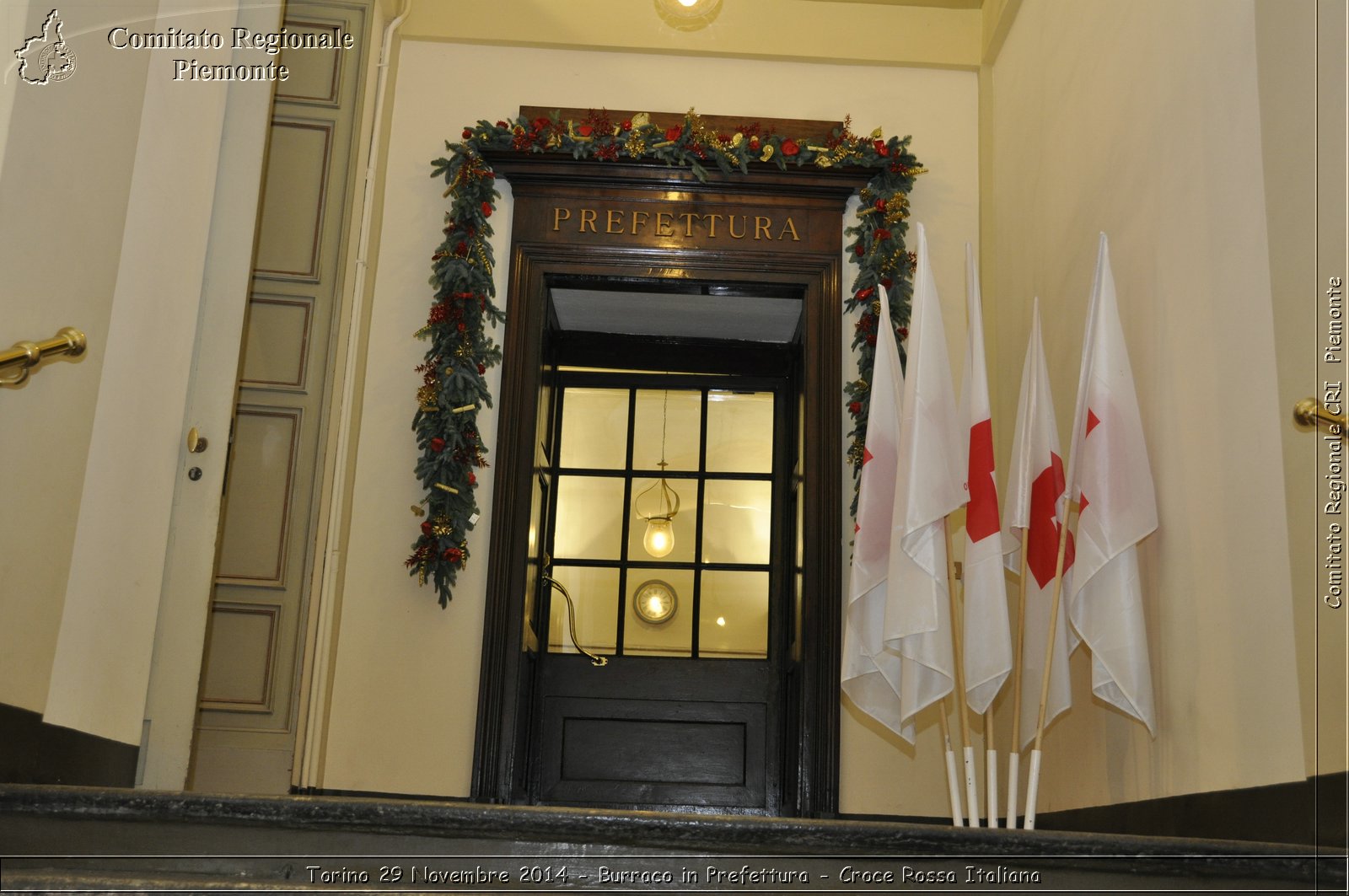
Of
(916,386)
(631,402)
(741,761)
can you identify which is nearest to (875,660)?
(916,386)

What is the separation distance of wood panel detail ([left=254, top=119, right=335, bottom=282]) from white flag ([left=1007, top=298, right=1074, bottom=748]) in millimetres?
2881

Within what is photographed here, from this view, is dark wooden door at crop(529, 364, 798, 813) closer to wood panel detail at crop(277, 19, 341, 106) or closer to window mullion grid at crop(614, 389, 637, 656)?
window mullion grid at crop(614, 389, 637, 656)

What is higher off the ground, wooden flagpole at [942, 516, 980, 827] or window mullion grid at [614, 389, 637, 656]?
window mullion grid at [614, 389, 637, 656]

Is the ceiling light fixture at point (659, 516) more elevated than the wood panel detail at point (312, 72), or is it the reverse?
the wood panel detail at point (312, 72)

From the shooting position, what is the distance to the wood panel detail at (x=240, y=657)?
4.67 m

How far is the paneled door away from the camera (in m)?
4.65

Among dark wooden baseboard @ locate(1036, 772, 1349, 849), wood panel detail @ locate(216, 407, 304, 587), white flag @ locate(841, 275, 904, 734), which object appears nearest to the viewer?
dark wooden baseboard @ locate(1036, 772, 1349, 849)

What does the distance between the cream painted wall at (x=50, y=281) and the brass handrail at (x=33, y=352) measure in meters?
0.12

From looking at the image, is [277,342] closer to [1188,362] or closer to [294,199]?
[294,199]

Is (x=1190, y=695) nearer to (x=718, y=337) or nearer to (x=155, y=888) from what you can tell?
(x=155, y=888)

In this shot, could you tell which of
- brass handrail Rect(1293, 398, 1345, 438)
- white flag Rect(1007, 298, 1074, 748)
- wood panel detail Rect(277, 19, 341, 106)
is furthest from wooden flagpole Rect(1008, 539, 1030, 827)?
wood panel detail Rect(277, 19, 341, 106)

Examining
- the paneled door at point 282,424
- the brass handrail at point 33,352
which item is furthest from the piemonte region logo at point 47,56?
the paneled door at point 282,424

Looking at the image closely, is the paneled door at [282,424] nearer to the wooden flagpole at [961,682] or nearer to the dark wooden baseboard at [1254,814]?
the wooden flagpole at [961,682]

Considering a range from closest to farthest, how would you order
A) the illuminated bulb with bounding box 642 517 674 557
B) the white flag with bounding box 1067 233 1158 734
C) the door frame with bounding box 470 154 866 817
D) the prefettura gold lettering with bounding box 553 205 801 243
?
the white flag with bounding box 1067 233 1158 734
the door frame with bounding box 470 154 866 817
the prefettura gold lettering with bounding box 553 205 801 243
the illuminated bulb with bounding box 642 517 674 557
